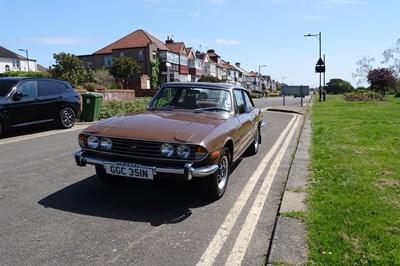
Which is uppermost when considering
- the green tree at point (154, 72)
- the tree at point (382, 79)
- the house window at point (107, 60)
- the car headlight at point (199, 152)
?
the house window at point (107, 60)

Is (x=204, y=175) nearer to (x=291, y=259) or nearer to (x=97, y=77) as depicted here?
(x=291, y=259)

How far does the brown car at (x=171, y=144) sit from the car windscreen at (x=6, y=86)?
6.35 m

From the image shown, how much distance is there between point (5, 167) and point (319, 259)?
580 centimetres

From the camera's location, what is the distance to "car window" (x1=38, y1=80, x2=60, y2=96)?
11.3 meters

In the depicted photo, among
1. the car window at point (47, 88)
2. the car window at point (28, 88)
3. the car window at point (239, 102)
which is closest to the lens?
the car window at point (239, 102)

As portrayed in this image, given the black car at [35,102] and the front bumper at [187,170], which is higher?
the black car at [35,102]

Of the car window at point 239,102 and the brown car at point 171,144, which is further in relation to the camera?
the car window at point 239,102

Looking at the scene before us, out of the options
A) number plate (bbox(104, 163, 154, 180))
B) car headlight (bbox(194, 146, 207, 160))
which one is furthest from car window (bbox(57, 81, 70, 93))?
car headlight (bbox(194, 146, 207, 160))

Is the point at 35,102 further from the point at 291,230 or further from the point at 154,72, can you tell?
the point at 154,72

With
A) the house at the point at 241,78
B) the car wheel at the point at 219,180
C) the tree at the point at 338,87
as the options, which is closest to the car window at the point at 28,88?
the car wheel at the point at 219,180

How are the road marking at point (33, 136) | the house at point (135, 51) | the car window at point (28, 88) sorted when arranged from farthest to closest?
the house at point (135, 51) < the car window at point (28, 88) < the road marking at point (33, 136)

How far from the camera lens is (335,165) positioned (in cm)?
664

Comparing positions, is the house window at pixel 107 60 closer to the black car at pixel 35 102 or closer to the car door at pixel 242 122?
the black car at pixel 35 102

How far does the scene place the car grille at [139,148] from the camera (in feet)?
14.4
